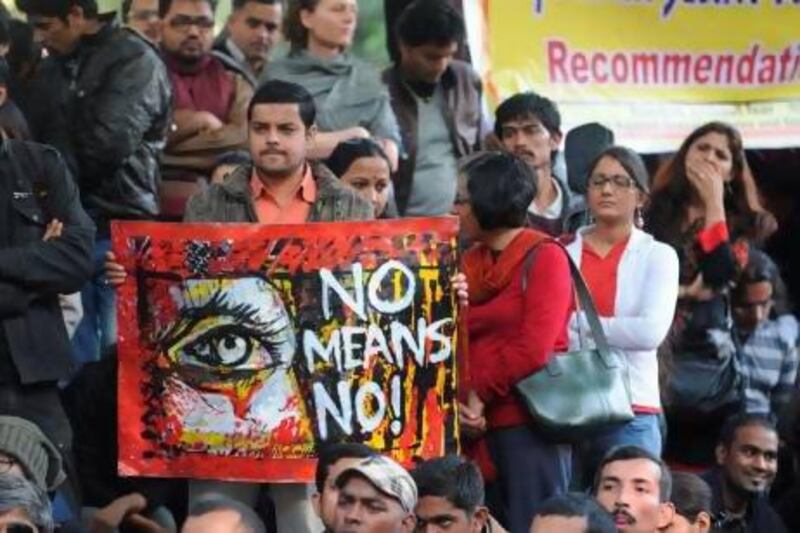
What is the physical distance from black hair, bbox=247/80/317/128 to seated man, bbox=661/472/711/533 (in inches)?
82.4

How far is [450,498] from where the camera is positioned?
11633mm

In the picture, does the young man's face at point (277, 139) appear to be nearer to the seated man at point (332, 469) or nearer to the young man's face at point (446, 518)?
the seated man at point (332, 469)

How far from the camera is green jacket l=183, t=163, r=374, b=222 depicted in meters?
12.1

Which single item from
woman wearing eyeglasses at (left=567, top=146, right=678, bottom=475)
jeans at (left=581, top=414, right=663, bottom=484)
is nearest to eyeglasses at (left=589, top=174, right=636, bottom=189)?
woman wearing eyeglasses at (left=567, top=146, right=678, bottom=475)

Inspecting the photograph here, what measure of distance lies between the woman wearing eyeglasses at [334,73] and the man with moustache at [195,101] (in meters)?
0.21

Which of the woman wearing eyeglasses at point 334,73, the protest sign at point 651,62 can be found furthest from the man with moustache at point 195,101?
the protest sign at point 651,62

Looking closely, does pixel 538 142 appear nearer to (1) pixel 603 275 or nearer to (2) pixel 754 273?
(1) pixel 603 275

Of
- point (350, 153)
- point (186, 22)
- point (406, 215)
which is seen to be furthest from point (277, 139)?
point (406, 215)

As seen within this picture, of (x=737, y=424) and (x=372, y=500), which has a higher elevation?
(x=737, y=424)

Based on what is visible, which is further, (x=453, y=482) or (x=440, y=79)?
(x=440, y=79)

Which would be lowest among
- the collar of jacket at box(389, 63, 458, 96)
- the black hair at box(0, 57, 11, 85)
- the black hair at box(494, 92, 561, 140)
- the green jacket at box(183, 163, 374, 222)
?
the green jacket at box(183, 163, 374, 222)

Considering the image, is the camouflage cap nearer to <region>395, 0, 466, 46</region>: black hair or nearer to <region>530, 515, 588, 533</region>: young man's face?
<region>530, 515, 588, 533</region>: young man's face

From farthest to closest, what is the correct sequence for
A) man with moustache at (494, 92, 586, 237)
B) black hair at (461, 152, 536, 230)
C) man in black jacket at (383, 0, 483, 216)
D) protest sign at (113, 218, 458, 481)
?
man in black jacket at (383, 0, 483, 216) → man with moustache at (494, 92, 586, 237) → black hair at (461, 152, 536, 230) → protest sign at (113, 218, 458, 481)

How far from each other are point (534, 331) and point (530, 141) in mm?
2064
